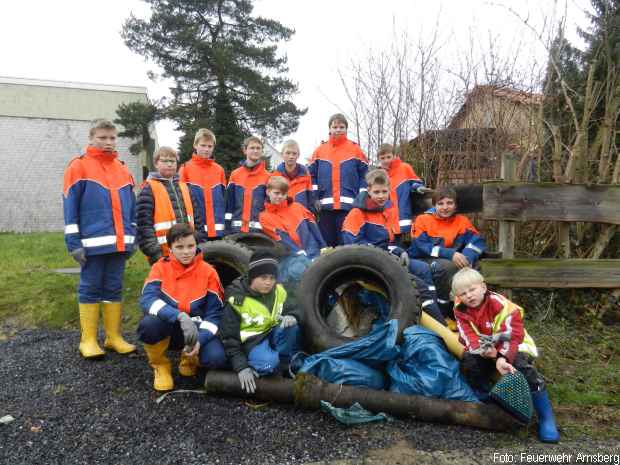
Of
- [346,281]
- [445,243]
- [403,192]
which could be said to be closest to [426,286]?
[445,243]

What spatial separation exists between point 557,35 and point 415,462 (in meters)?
5.49

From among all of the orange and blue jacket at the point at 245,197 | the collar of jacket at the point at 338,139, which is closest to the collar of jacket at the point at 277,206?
the orange and blue jacket at the point at 245,197

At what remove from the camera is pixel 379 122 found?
707 cm

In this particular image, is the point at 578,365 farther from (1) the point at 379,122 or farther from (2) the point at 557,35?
(1) the point at 379,122

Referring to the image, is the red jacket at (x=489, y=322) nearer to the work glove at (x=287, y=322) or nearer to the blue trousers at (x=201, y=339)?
the work glove at (x=287, y=322)

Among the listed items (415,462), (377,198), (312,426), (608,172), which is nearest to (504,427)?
(415,462)

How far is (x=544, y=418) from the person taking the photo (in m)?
2.79

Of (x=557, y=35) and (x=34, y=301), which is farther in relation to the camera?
(x=34, y=301)

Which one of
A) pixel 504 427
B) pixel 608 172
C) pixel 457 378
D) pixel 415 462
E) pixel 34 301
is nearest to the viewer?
pixel 415 462

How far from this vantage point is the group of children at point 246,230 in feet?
10.4

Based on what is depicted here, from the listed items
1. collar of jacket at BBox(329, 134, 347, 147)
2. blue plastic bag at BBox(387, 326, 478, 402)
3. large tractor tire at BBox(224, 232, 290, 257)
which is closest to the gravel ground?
blue plastic bag at BBox(387, 326, 478, 402)

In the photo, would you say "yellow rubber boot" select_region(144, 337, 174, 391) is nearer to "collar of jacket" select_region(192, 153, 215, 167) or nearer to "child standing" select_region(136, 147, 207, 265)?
"child standing" select_region(136, 147, 207, 265)

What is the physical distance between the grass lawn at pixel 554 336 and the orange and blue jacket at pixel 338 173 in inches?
95.9

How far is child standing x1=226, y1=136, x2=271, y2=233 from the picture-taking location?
506cm
